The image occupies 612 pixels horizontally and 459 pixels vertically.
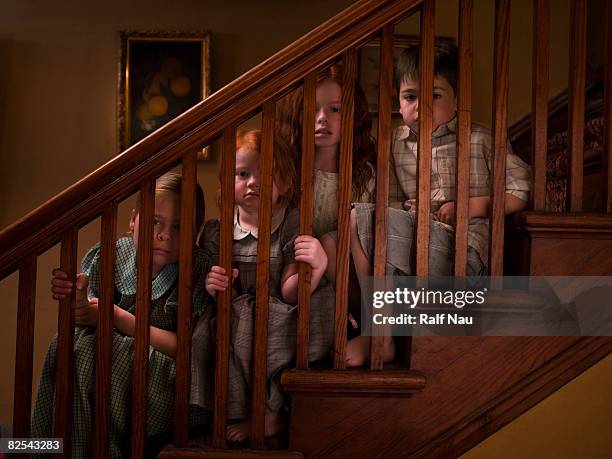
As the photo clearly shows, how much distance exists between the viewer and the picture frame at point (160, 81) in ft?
10.00

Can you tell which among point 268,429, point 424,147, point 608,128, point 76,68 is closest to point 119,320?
point 268,429

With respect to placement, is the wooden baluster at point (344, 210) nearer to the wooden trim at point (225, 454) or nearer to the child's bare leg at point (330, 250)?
the child's bare leg at point (330, 250)

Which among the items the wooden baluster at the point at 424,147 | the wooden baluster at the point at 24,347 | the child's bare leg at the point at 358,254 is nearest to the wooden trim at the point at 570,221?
the wooden baluster at the point at 424,147

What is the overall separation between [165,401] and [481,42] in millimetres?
2473

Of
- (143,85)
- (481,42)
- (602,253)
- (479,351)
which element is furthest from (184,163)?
(481,42)

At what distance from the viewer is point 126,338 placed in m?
1.35

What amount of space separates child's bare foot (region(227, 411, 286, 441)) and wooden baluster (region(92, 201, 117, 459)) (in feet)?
0.82

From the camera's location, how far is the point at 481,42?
120 inches

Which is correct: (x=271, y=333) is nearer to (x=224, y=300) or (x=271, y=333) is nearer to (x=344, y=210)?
(x=224, y=300)

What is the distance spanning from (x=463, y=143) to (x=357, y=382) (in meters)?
0.50

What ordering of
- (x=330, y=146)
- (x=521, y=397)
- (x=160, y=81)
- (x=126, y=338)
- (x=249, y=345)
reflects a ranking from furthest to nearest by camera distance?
(x=160, y=81) < (x=330, y=146) < (x=126, y=338) < (x=249, y=345) < (x=521, y=397)

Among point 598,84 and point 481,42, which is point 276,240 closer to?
point 598,84

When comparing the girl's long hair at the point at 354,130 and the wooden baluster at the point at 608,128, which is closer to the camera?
the wooden baluster at the point at 608,128

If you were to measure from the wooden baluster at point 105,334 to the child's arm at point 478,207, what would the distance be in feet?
2.25
